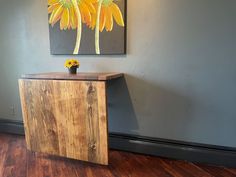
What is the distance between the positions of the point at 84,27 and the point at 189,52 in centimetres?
116

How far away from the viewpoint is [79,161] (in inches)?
83.2

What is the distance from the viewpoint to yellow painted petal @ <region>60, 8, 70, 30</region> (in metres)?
2.33

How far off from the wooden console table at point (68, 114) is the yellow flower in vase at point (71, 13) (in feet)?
2.04

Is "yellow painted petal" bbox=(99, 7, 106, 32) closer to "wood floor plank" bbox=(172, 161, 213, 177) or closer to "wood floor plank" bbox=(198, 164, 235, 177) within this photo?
"wood floor plank" bbox=(172, 161, 213, 177)

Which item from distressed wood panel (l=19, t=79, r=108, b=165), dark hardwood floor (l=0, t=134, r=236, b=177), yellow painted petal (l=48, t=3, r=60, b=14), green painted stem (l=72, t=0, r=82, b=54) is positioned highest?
yellow painted petal (l=48, t=3, r=60, b=14)

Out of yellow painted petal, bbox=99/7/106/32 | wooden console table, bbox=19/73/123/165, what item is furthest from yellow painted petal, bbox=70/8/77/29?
wooden console table, bbox=19/73/123/165

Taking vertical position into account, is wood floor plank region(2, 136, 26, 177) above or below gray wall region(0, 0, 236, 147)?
below

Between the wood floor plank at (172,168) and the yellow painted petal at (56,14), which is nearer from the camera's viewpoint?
the wood floor plank at (172,168)

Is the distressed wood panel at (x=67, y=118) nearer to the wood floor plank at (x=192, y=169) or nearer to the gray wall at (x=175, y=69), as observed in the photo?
the gray wall at (x=175, y=69)

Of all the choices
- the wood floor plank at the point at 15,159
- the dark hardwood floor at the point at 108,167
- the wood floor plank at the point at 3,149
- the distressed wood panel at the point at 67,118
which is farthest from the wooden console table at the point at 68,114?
the wood floor plank at the point at 3,149

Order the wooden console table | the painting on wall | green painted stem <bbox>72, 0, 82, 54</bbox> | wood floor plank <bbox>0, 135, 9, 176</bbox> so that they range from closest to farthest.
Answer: the wooden console table < wood floor plank <bbox>0, 135, 9, 176</bbox> < the painting on wall < green painted stem <bbox>72, 0, 82, 54</bbox>

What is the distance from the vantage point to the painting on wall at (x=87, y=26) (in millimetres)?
2148

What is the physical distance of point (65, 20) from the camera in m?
2.35

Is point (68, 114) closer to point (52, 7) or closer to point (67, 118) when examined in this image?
point (67, 118)
